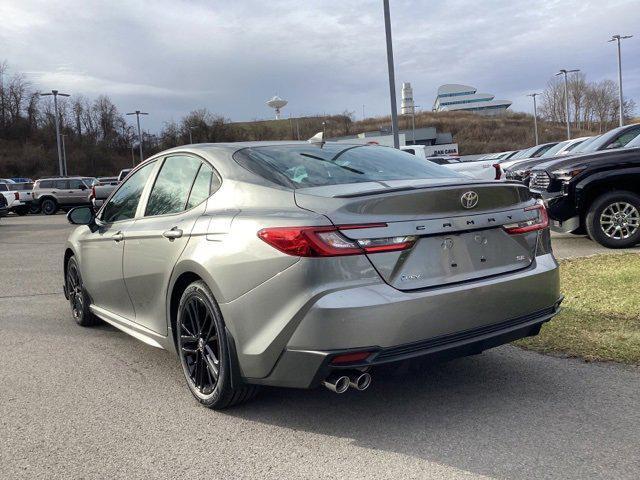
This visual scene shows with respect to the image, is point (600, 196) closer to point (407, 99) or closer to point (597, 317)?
point (597, 317)

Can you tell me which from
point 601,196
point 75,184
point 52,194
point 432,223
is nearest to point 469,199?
point 432,223

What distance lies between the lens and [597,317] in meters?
5.00

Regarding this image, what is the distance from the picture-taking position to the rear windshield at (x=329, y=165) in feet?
11.6

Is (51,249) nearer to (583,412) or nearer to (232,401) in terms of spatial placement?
(232,401)

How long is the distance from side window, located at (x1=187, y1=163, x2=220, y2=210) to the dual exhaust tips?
1430mm

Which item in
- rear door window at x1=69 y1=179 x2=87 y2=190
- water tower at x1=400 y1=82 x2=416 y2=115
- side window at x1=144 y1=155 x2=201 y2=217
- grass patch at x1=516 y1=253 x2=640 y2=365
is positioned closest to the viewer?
side window at x1=144 y1=155 x2=201 y2=217

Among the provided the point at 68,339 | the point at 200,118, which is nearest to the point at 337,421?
the point at 68,339

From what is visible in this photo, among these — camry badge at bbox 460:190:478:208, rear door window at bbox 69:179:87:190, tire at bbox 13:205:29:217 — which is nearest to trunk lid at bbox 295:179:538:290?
camry badge at bbox 460:190:478:208

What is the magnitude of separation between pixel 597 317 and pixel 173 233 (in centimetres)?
350

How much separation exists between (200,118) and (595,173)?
291ft

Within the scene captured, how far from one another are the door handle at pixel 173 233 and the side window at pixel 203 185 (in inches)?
7.2

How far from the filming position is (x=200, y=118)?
92.3m

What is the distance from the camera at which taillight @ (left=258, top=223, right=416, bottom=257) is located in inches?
112

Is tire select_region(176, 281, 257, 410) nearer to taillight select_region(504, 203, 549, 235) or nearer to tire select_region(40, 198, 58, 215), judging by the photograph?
taillight select_region(504, 203, 549, 235)
